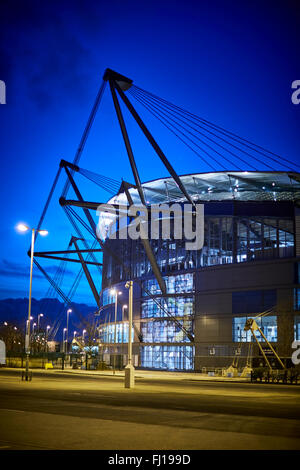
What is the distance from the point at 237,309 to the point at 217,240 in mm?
10792

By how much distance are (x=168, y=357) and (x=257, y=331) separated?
16426 millimetres

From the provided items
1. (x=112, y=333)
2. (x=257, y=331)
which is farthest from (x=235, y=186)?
(x=112, y=333)

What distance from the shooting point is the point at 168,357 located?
80.3 metres

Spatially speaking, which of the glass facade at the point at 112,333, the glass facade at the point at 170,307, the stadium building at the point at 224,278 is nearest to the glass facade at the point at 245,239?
the stadium building at the point at 224,278

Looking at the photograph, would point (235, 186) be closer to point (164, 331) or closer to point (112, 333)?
point (164, 331)

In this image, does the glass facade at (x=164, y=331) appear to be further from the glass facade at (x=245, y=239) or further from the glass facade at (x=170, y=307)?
the glass facade at (x=245, y=239)

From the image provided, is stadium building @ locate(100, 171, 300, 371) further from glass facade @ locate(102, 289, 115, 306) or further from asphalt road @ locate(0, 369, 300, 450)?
asphalt road @ locate(0, 369, 300, 450)

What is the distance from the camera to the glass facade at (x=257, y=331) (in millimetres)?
67250

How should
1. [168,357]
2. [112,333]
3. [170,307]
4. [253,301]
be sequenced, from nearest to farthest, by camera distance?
[253,301] < [168,357] < [170,307] < [112,333]

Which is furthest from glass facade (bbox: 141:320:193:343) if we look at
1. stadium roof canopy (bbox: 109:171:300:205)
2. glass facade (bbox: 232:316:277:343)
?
stadium roof canopy (bbox: 109:171:300:205)

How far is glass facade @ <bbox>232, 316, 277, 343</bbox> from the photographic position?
2648 inches

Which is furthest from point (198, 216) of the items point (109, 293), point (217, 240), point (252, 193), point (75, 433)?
point (75, 433)

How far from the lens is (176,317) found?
7962 centimetres
